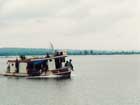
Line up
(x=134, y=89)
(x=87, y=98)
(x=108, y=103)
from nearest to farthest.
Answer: (x=108, y=103), (x=87, y=98), (x=134, y=89)

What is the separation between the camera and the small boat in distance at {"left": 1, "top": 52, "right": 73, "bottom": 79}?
53.5 meters

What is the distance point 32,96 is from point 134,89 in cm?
1105

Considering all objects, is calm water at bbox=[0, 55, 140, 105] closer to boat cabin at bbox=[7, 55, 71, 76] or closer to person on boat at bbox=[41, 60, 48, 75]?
boat cabin at bbox=[7, 55, 71, 76]

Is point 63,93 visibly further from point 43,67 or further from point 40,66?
point 40,66

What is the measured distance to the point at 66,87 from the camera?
48.2 metres

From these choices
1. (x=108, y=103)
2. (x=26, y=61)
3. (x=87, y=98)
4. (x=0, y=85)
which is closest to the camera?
(x=108, y=103)

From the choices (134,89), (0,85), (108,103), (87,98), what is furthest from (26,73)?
(108,103)

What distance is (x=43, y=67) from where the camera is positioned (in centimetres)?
5512

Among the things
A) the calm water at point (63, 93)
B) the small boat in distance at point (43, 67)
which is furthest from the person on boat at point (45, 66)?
the calm water at point (63, 93)

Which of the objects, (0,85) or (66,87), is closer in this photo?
(66,87)

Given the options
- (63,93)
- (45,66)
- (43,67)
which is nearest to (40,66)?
(43,67)

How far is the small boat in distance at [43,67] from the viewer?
2105 inches

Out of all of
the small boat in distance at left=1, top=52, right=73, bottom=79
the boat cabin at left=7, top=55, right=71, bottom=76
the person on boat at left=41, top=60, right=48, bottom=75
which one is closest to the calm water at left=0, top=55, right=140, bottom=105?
the small boat in distance at left=1, top=52, right=73, bottom=79

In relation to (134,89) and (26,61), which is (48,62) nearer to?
(26,61)
